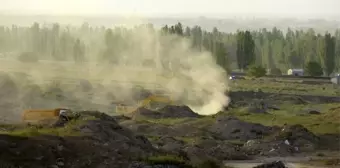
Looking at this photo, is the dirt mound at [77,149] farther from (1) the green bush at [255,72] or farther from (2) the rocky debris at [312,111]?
(1) the green bush at [255,72]

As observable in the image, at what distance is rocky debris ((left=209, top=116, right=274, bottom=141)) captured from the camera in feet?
152

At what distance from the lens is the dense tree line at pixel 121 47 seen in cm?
9956

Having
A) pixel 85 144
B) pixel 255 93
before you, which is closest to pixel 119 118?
pixel 85 144

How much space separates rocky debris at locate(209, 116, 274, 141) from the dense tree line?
→ 42.0 metres

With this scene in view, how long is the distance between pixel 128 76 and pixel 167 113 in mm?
29282

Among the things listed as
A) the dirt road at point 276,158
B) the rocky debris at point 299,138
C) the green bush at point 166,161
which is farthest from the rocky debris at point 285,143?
the green bush at point 166,161

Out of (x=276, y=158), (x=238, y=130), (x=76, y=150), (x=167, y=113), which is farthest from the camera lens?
(x=167, y=113)

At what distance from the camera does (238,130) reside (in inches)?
1855

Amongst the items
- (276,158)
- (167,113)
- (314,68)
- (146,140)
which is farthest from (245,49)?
(146,140)

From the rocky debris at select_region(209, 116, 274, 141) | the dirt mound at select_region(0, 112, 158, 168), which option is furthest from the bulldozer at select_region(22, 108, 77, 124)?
the rocky debris at select_region(209, 116, 274, 141)

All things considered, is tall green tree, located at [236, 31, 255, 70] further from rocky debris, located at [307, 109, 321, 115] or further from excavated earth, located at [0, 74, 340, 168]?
rocky debris, located at [307, 109, 321, 115]

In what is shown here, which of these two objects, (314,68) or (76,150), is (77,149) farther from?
(314,68)

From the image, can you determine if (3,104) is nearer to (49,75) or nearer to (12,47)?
(49,75)

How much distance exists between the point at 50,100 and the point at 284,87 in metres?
31.9
